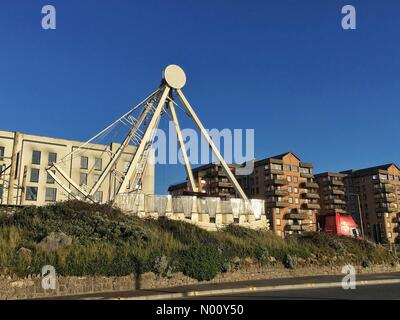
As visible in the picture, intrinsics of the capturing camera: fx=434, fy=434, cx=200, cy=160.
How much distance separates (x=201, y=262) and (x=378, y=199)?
11389 centimetres

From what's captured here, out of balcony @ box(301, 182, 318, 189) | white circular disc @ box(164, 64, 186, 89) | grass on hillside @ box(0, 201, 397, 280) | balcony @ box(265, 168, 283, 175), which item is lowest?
grass on hillside @ box(0, 201, 397, 280)

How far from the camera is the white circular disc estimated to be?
1641 inches

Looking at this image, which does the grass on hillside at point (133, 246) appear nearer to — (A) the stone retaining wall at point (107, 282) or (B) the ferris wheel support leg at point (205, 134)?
(A) the stone retaining wall at point (107, 282)

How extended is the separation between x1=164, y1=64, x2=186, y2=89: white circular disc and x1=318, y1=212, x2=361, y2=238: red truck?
18.4 m

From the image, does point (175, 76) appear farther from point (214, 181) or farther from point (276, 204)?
point (214, 181)

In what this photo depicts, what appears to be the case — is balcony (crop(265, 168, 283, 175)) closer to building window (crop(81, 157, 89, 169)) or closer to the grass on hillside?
building window (crop(81, 157, 89, 169))

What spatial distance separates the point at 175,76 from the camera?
42.2m

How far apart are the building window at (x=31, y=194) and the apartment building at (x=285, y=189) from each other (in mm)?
56737

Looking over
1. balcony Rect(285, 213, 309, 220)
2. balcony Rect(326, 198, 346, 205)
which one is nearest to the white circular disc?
balcony Rect(285, 213, 309, 220)

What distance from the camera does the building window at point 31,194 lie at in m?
66.7

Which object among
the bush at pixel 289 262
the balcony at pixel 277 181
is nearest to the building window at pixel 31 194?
the bush at pixel 289 262

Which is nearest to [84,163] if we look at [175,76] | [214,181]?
[175,76]
